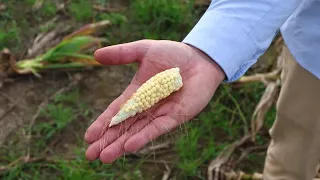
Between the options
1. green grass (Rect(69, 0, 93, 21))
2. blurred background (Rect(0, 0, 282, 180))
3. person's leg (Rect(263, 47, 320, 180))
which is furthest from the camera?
green grass (Rect(69, 0, 93, 21))

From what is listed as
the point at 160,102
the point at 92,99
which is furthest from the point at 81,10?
the point at 160,102

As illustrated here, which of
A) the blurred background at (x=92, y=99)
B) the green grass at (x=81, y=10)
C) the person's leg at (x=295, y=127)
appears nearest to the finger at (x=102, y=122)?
the blurred background at (x=92, y=99)

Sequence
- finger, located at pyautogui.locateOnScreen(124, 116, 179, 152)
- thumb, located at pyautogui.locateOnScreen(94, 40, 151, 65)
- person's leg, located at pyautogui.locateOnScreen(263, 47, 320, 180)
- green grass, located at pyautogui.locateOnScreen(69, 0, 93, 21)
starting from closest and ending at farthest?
finger, located at pyautogui.locateOnScreen(124, 116, 179, 152)
thumb, located at pyautogui.locateOnScreen(94, 40, 151, 65)
person's leg, located at pyautogui.locateOnScreen(263, 47, 320, 180)
green grass, located at pyautogui.locateOnScreen(69, 0, 93, 21)

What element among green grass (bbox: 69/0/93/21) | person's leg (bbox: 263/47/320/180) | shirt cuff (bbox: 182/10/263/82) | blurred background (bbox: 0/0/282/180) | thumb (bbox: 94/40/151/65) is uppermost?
shirt cuff (bbox: 182/10/263/82)

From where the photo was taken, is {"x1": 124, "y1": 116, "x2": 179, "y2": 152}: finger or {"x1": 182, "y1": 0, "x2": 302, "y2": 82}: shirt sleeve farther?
{"x1": 182, "y1": 0, "x2": 302, "y2": 82}: shirt sleeve

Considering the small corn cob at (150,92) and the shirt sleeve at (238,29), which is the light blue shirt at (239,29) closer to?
the shirt sleeve at (238,29)

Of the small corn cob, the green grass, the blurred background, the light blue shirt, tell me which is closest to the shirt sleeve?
the light blue shirt

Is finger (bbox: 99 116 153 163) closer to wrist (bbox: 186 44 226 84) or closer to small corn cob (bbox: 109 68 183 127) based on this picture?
small corn cob (bbox: 109 68 183 127)

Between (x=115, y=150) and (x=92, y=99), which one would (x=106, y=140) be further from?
(x=92, y=99)
